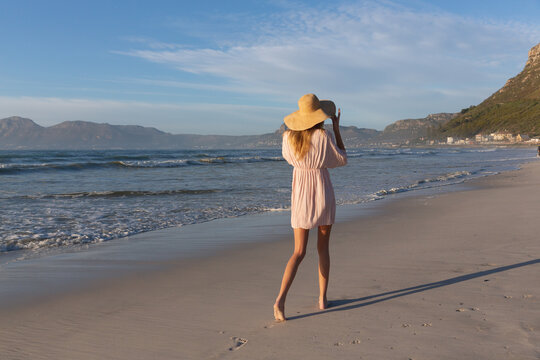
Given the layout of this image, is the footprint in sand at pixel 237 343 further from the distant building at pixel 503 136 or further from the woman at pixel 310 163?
the distant building at pixel 503 136

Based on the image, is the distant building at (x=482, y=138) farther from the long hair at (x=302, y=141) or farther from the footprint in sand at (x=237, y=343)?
the footprint in sand at (x=237, y=343)

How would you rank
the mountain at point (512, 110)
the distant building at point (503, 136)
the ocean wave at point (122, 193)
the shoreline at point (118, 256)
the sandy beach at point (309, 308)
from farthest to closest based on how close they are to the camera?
the mountain at point (512, 110) < the distant building at point (503, 136) < the ocean wave at point (122, 193) < the shoreline at point (118, 256) < the sandy beach at point (309, 308)

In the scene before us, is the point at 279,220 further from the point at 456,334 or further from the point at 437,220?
the point at 456,334

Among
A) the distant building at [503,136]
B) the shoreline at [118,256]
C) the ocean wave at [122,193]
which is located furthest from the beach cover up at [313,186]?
the distant building at [503,136]

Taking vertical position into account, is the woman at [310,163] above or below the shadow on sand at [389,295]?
above

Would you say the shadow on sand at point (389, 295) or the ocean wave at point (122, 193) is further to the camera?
the ocean wave at point (122, 193)

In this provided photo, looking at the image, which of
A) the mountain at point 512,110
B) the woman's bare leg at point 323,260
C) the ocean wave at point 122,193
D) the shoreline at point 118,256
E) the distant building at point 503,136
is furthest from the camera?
the mountain at point 512,110

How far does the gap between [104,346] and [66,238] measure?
4.51 metres

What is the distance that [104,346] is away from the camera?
2.94m

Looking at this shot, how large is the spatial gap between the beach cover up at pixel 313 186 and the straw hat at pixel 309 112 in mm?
115

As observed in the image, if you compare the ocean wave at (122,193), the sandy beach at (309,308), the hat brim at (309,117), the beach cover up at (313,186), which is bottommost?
the sandy beach at (309,308)

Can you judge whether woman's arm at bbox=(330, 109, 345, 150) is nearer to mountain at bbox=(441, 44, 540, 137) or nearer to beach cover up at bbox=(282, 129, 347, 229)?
beach cover up at bbox=(282, 129, 347, 229)

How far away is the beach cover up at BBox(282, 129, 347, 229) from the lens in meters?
3.31

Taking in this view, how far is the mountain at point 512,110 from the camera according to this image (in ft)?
366
